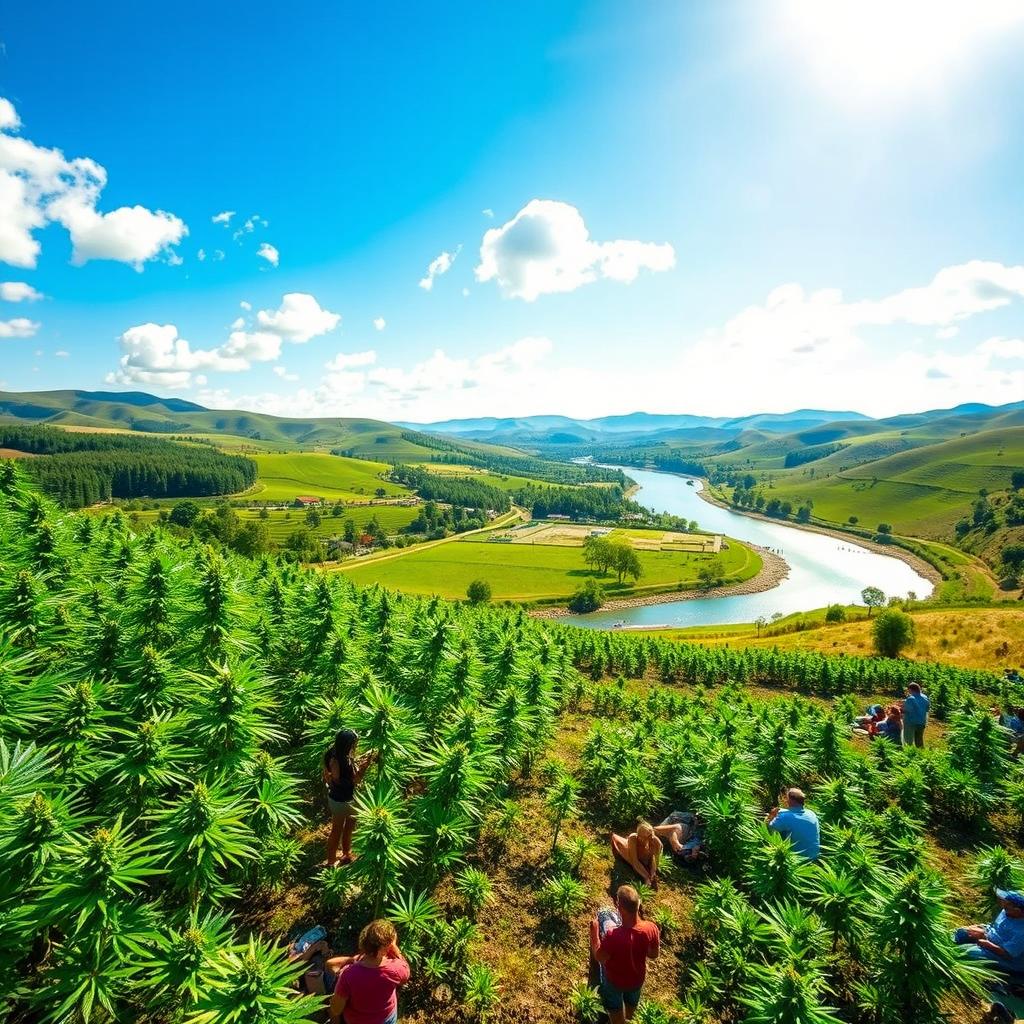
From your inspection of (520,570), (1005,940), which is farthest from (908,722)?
(520,570)

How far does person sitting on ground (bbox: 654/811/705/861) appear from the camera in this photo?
32.0 feet

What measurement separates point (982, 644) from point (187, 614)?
56183 mm

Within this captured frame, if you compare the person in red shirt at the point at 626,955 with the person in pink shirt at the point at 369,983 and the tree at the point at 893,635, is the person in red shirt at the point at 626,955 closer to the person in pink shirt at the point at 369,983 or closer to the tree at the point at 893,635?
the person in pink shirt at the point at 369,983

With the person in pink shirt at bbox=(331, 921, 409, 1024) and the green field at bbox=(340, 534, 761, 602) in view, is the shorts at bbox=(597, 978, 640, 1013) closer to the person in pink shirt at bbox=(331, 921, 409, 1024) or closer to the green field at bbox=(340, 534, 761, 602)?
the person in pink shirt at bbox=(331, 921, 409, 1024)

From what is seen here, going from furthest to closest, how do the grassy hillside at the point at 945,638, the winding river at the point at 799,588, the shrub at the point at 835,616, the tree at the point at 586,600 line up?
1. the tree at the point at 586,600
2. the winding river at the point at 799,588
3. the shrub at the point at 835,616
4. the grassy hillside at the point at 945,638

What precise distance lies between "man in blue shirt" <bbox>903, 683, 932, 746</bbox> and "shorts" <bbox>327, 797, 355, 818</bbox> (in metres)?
17.0

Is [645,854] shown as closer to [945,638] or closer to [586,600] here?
[945,638]

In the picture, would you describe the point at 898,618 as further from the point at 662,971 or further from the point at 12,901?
the point at 12,901

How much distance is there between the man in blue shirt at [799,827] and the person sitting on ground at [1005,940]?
→ 1907 millimetres

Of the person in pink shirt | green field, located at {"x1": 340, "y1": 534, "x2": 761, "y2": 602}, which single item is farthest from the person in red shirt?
green field, located at {"x1": 340, "y1": 534, "x2": 761, "y2": 602}

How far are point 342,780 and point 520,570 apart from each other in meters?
99.5

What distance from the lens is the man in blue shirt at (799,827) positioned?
27.7 feet

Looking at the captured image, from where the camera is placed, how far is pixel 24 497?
10508mm

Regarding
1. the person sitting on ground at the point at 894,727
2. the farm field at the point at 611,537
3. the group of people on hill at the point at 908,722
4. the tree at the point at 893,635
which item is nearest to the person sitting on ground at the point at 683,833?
the group of people on hill at the point at 908,722
